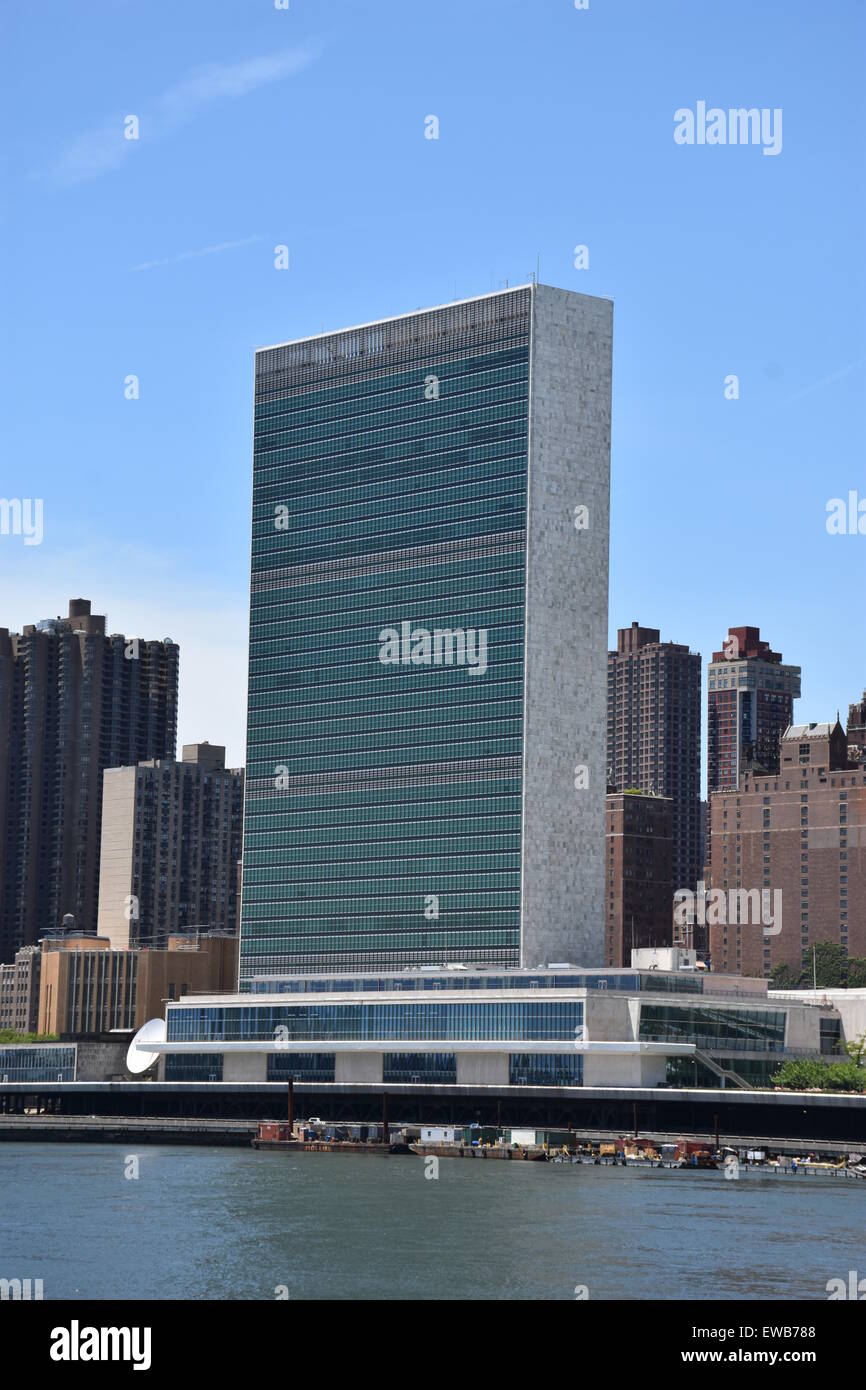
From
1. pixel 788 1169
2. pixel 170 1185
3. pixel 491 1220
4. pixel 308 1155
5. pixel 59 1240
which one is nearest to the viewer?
pixel 59 1240

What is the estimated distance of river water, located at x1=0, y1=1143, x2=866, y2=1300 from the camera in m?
94.3

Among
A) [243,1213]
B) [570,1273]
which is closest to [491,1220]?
[243,1213]

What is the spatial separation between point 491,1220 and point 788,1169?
65567 millimetres

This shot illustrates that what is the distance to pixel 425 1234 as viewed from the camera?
11462 centimetres

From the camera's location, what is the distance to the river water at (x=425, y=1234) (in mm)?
94312

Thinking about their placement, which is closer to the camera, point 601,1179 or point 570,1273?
point 570,1273

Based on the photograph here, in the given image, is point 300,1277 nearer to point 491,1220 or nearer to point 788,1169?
point 491,1220
